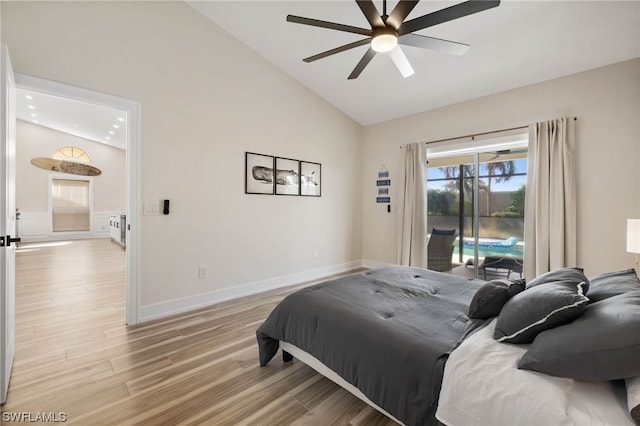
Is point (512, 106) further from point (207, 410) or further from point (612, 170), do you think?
point (207, 410)

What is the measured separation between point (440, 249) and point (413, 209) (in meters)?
0.81

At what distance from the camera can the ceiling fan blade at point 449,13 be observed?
1.65 metres

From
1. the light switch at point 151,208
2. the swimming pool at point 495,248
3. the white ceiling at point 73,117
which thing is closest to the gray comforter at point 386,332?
the light switch at point 151,208

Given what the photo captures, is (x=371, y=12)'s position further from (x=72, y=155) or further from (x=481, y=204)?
(x=72, y=155)

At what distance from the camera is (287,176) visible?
4.18m

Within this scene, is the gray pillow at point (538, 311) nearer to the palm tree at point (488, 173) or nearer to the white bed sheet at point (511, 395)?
the white bed sheet at point (511, 395)

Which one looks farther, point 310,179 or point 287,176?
point 310,179

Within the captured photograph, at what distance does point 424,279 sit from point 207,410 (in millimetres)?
1892

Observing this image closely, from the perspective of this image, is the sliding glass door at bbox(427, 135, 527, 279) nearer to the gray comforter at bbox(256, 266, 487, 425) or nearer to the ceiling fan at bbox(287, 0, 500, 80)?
the gray comforter at bbox(256, 266, 487, 425)

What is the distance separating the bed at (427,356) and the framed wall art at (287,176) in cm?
226

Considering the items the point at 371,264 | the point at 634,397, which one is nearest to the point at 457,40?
the point at 634,397

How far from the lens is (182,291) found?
313 cm

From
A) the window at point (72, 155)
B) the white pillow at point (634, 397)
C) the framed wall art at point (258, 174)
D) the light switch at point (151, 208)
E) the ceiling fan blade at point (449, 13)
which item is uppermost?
the window at point (72, 155)

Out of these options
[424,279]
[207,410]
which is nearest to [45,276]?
[207,410]
